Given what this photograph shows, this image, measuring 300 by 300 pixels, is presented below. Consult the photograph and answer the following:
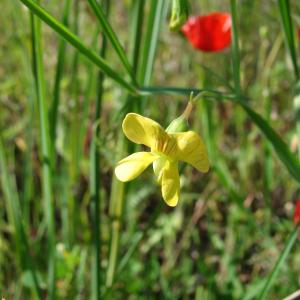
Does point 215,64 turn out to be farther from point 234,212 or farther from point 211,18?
point 211,18

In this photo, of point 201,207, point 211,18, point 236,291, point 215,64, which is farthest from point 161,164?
point 215,64

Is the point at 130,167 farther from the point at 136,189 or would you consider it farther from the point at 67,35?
the point at 136,189

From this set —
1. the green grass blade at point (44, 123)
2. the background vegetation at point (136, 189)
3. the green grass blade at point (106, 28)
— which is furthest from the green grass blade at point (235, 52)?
the green grass blade at point (44, 123)

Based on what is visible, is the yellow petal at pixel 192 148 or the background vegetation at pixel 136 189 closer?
the yellow petal at pixel 192 148

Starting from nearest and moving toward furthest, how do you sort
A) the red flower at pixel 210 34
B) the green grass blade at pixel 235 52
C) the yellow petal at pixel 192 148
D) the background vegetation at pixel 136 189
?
the yellow petal at pixel 192 148 → the green grass blade at pixel 235 52 → the background vegetation at pixel 136 189 → the red flower at pixel 210 34

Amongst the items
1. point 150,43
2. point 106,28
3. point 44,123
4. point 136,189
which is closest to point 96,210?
point 44,123

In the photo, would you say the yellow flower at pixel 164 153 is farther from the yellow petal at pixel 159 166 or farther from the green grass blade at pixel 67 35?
the green grass blade at pixel 67 35

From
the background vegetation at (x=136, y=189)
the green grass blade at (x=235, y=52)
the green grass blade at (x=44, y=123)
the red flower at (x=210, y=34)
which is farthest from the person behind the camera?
the red flower at (x=210, y=34)
